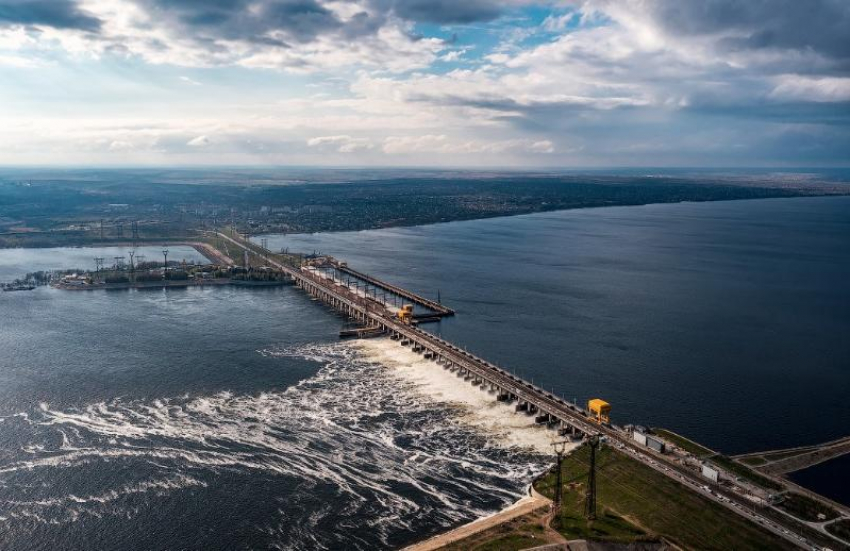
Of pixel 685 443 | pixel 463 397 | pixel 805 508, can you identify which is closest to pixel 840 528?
pixel 805 508

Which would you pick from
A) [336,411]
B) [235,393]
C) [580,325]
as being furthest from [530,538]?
[580,325]

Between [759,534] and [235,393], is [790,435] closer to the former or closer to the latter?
[759,534]

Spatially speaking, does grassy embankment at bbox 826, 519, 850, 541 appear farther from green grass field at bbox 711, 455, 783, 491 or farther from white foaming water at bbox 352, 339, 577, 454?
white foaming water at bbox 352, 339, 577, 454

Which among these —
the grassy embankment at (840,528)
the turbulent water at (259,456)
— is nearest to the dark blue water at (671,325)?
the grassy embankment at (840,528)

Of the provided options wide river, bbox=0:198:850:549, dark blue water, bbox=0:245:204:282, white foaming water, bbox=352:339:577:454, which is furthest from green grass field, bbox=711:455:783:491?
dark blue water, bbox=0:245:204:282

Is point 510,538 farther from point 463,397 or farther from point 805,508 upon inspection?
point 463,397

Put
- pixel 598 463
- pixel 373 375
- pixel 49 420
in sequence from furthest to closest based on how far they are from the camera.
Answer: pixel 373 375, pixel 49 420, pixel 598 463
